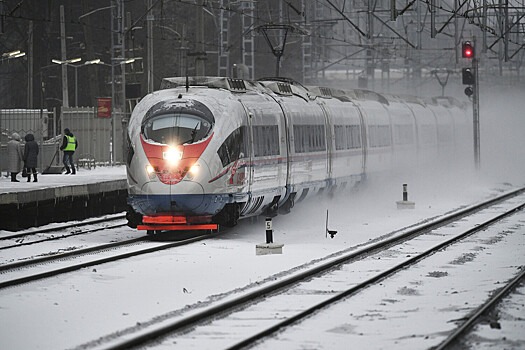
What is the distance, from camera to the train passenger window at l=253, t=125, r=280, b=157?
2419cm

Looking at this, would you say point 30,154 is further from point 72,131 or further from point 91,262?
point 91,262

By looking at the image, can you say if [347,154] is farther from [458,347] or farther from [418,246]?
[458,347]

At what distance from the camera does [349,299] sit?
14758 millimetres

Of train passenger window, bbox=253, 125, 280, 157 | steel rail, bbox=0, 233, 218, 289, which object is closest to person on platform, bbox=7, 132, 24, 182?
train passenger window, bbox=253, 125, 280, 157

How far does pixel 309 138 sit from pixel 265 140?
3.89m

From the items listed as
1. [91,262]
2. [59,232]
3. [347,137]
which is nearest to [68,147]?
[347,137]

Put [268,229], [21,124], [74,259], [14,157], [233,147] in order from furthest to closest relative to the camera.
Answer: [21,124]
[14,157]
[233,147]
[268,229]
[74,259]

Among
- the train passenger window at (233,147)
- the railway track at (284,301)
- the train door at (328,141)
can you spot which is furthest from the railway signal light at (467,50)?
the train passenger window at (233,147)

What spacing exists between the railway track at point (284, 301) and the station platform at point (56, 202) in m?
8.69

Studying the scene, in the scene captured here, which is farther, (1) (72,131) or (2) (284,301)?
(1) (72,131)

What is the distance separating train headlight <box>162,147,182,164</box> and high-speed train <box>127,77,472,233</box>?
0.02 m

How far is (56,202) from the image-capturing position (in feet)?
93.0

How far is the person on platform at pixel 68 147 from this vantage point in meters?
40.6

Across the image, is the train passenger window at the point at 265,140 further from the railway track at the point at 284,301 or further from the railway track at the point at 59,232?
the railway track at the point at 59,232
